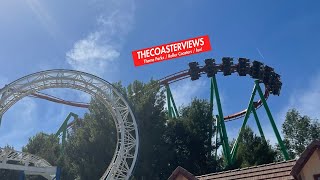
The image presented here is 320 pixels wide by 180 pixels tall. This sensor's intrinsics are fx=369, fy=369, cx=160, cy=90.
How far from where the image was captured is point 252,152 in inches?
1399

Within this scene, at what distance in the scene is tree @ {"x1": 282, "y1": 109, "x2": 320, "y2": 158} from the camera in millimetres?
50781

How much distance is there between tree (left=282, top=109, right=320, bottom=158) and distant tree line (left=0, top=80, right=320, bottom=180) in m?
15.8

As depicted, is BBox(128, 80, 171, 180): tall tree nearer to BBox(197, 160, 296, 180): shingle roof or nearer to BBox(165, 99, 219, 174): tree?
BBox(165, 99, 219, 174): tree


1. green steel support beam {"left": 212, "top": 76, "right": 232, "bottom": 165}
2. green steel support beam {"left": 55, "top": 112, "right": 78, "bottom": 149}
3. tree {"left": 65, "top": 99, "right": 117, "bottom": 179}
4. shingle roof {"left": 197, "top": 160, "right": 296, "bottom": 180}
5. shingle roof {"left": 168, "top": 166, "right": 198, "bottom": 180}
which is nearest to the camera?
shingle roof {"left": 197, "top": 160, "right": 296, "bottom": 180}

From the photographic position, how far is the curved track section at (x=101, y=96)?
23.2 meters

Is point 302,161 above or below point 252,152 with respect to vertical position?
below

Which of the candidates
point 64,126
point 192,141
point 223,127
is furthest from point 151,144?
point 64,126

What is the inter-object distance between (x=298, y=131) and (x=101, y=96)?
36.6m

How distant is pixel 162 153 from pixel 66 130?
14828mm

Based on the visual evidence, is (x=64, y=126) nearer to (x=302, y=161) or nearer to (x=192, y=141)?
(x=192, y=141)

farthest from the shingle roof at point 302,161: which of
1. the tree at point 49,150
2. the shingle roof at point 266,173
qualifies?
the tree at point 49,150

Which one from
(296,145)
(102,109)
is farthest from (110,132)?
(296,145)

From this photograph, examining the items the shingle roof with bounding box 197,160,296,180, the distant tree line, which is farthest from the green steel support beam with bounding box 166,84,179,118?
the shingle roof with bounding box 197,160,296,180

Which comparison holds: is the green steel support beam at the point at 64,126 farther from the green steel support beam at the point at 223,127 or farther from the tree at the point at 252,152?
the tree at the point at 252,152
